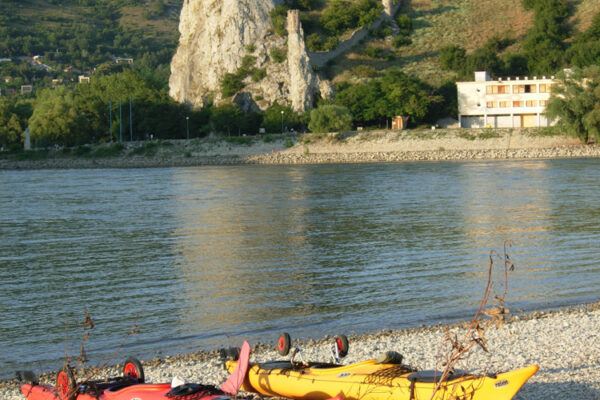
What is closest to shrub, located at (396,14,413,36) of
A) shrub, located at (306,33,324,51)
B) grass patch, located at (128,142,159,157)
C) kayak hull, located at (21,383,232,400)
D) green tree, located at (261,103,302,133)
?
shrub, located at (306,33,324,51)

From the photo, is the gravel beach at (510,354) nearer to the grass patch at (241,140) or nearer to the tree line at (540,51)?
the grass patch at (241,140)

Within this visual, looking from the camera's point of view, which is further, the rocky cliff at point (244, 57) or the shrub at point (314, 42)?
the shrub at point (314, 42)

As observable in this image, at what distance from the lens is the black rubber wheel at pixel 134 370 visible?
10.9 meters

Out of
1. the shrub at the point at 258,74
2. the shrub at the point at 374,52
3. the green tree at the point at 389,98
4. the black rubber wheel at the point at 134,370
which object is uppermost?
the shrub at the point at 374,52

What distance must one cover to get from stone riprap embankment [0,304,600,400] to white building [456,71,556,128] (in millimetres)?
79200

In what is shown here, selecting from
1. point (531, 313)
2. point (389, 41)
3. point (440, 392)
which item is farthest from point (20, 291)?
point (389, 41)

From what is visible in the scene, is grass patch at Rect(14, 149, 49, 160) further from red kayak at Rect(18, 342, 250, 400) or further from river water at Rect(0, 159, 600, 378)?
red kayak at Rect(18, 342, 250, 400)

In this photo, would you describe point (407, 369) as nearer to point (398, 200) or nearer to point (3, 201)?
point (398, 200)

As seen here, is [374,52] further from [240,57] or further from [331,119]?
[331,119]

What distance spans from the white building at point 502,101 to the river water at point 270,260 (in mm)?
43319

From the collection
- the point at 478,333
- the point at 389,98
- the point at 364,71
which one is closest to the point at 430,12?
the point at 364,71

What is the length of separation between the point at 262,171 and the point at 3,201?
87.4 ft

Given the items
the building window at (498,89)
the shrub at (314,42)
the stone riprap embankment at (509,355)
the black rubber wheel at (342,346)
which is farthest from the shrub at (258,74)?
the black rubber wheel at (342,346)

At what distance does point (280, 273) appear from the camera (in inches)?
871
